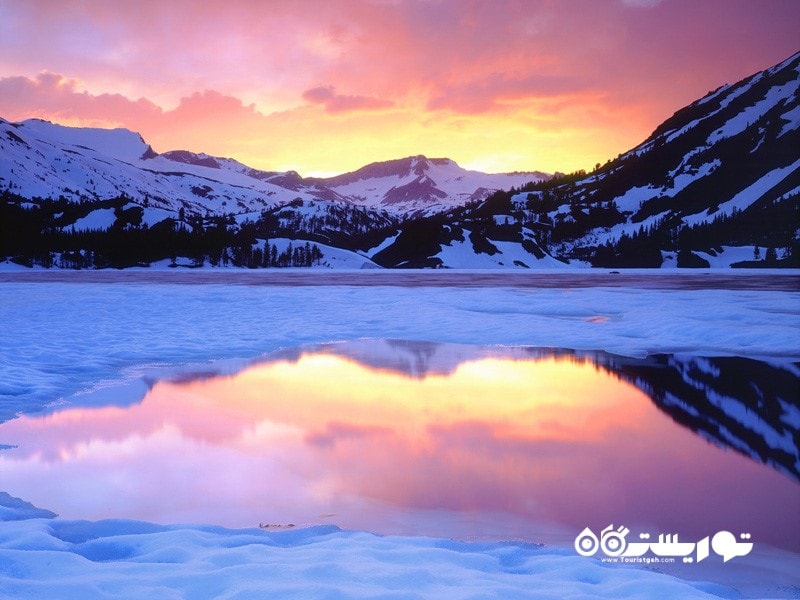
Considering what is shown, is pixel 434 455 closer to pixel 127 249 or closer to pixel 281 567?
pixel 281 567

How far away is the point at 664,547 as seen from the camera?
6785 mm

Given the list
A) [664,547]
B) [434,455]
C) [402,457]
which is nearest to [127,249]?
[402,457]

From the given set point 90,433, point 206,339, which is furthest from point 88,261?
point 90,433

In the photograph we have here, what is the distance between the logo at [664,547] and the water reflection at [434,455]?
25 centimetres

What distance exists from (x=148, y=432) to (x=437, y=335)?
51.6 feet

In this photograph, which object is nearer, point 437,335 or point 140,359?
point 140,359

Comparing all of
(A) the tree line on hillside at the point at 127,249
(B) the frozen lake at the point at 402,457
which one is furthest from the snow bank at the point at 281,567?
(A) the tree line on hillside at the point at 127,249

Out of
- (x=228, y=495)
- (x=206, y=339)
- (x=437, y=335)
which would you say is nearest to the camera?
(x=228, y=495)

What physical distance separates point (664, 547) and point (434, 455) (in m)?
4.01

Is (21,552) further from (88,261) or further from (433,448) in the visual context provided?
(88,261)

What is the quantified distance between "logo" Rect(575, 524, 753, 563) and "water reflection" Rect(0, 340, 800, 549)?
0.83ft

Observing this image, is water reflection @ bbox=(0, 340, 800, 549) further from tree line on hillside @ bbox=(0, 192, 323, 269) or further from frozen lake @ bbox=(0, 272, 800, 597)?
tree line on hillside @ bbox=(0, 192, 323, 269)

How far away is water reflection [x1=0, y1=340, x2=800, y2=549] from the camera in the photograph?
770cm

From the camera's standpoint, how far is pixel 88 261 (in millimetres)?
161125
